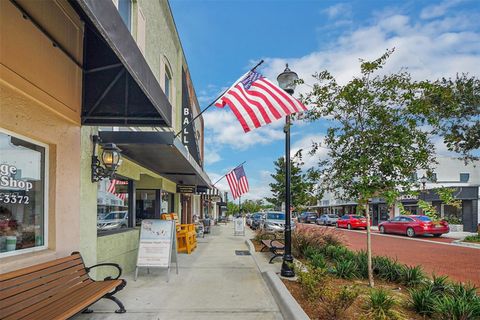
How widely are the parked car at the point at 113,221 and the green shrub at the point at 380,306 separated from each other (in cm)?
547

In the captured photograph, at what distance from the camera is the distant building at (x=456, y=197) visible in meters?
26.9

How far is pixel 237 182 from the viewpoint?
2311cm

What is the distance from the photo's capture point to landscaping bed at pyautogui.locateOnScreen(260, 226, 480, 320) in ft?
16.2

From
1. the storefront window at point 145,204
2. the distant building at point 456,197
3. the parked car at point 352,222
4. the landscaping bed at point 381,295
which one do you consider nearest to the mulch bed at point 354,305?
the landscaping bed at point 381,295

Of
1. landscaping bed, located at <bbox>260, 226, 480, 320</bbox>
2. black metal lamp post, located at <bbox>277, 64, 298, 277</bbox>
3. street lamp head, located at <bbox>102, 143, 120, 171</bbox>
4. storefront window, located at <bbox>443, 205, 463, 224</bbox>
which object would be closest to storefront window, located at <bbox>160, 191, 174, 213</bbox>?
black metal lamp post, located at <bbox>277, 64, 298, 277</bbox>

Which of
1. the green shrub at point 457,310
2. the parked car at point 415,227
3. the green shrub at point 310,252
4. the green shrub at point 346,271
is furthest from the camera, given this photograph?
the parked car at point 415,227

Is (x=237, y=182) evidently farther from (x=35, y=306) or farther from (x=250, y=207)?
(x=250, y=207)

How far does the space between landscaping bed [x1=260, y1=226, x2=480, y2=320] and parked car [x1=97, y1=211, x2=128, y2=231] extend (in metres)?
4.24

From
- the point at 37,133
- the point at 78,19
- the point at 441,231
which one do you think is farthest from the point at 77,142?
the point at 441,231

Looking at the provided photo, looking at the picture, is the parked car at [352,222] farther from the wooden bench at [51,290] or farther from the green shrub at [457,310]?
the wooden bench at [51,290]

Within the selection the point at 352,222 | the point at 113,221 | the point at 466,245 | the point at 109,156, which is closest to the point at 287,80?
the point at 109,156

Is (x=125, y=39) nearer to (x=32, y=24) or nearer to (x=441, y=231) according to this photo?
(x=32, y=24)

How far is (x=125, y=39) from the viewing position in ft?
12.0

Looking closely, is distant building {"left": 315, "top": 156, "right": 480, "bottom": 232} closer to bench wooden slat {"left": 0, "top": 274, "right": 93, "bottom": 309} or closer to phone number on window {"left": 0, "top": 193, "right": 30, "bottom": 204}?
bench wooden slat {"left": 0, "top": 274, "right": 93, "bottom": 309}
